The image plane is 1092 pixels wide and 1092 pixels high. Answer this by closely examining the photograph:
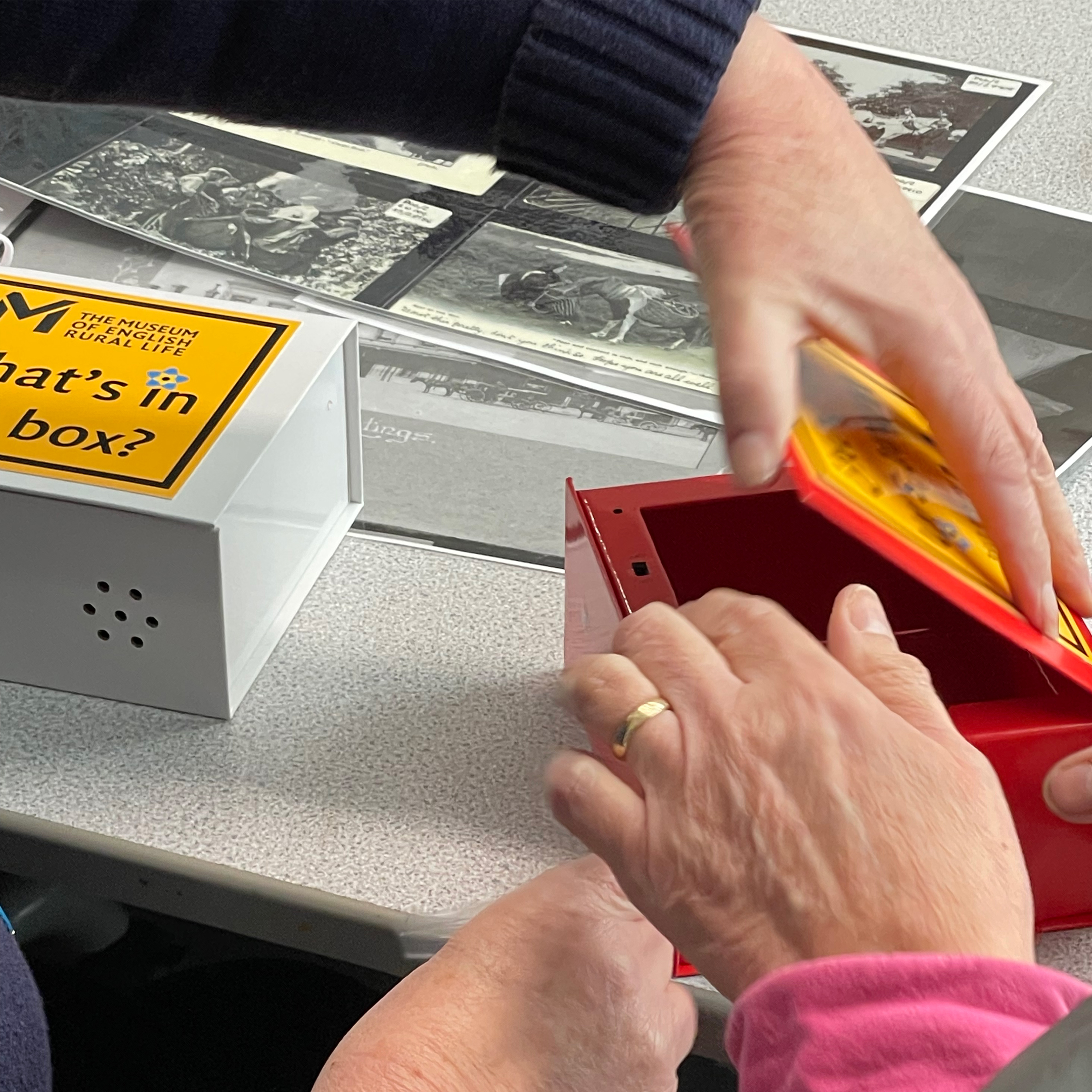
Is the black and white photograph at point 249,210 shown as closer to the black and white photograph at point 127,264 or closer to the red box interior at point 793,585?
the black and white photograph at point 127,264

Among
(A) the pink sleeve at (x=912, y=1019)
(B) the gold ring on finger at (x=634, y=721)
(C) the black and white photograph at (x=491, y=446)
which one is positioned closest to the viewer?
(A) the pink sleeve at (x=912, y=1019)

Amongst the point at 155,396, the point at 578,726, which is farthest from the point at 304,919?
the point at 155,396

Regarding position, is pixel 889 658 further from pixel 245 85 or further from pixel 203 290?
pixel 203 290

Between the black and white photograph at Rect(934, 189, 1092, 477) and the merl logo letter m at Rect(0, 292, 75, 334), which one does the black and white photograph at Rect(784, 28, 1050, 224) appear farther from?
the merl logo letter m at Rect(0, 292, 75, 334)

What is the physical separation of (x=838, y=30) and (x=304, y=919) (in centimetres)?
112

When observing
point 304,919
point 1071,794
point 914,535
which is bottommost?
point 304,919

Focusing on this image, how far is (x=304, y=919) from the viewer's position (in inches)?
24.5

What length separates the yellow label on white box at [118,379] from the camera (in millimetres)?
689

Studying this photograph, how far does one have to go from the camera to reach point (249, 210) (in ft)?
3.53
